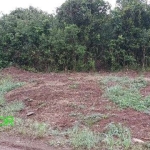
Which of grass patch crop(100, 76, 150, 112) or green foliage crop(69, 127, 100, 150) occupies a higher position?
grass patch crop(100, 76, 150, 112)

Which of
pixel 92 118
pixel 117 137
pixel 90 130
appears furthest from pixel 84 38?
pixel 117 137

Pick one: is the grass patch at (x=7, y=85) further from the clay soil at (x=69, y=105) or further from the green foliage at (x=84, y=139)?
the green foliage at (x=84, y=139)

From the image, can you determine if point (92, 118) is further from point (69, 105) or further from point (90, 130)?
point (69, 105)

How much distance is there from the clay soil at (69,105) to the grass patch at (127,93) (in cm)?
18

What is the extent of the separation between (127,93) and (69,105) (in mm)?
1466

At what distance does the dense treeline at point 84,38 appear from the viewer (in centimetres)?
1056

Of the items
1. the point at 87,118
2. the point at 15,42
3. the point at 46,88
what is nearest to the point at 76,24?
the point at 15,42

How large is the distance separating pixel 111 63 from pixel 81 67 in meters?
1.15

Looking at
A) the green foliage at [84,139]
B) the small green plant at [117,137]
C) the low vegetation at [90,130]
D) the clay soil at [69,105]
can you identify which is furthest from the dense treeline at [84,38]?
the green foliage at [84,139]

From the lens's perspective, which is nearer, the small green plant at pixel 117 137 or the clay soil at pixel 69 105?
the small green plant at pixel 117 137

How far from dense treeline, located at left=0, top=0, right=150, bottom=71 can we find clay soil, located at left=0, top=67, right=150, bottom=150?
2004 mm

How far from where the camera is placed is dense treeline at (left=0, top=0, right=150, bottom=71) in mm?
10562

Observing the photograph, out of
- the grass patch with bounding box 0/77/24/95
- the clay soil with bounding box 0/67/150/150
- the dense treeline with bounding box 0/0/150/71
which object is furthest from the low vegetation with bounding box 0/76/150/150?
the dense treeline with bounding box 0/0/150/71

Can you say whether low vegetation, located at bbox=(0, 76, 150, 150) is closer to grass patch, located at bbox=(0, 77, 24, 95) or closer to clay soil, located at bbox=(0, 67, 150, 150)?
clay soil, located at bbox=(0, 67, 150, 150)
